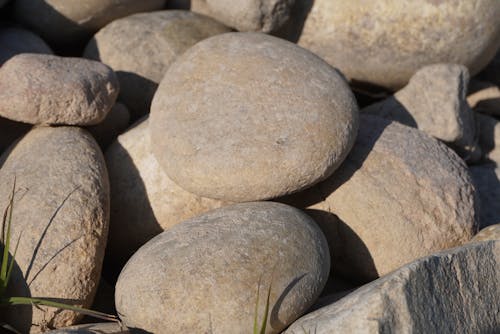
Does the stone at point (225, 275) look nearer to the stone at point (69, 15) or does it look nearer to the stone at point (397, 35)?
the stone at point (397, 35)

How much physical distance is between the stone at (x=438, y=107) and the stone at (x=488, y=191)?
10 cm

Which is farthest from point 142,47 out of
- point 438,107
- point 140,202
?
point 438,107

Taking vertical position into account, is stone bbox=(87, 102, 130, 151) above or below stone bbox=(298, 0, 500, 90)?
below

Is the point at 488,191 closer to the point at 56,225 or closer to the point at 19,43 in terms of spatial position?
Result: the point at 56,225

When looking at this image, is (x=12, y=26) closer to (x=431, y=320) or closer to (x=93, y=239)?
(x=93, y=239)

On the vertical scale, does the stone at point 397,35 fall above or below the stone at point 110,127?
above

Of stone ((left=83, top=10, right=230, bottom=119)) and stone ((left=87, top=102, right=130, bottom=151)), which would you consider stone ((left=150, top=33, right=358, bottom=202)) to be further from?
stone ((left=83, top=10, right=230, bottom=119))

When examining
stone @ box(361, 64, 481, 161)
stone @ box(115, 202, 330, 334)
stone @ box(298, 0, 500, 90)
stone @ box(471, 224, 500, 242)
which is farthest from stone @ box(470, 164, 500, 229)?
stone @ box(115, 202, 330, 334)

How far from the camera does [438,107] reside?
3.76 meters

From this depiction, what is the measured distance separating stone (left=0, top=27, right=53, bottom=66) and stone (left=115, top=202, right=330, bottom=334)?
1564 mm

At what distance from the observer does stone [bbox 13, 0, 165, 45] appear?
4.03 metres

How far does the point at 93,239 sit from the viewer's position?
113 inches

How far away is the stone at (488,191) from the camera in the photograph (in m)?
3.56

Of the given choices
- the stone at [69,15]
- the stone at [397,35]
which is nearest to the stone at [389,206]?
the stone at [397,35]
